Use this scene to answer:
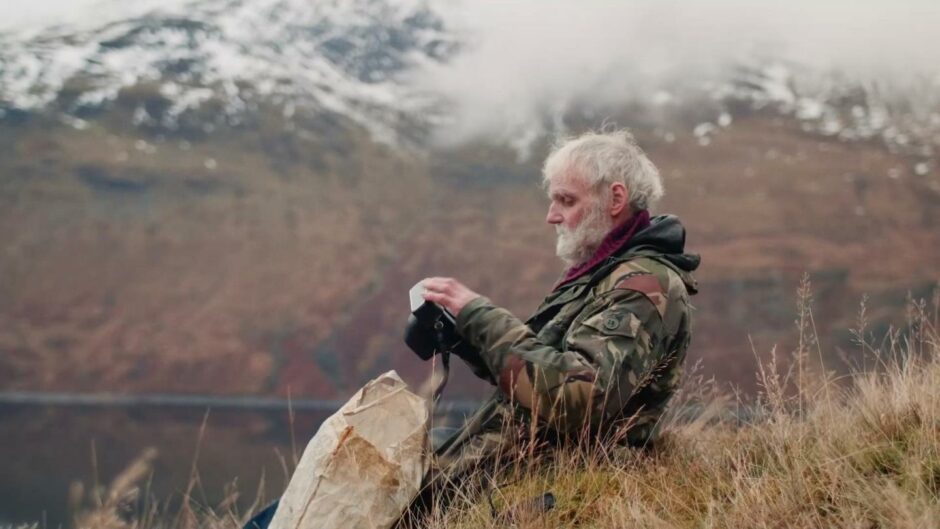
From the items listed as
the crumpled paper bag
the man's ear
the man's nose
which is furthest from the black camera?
the man's ear

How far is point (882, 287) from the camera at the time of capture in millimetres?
96688

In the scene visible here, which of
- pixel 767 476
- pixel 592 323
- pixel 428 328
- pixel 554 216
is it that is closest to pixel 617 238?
pixel 554 216

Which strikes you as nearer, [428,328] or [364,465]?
[364,465]

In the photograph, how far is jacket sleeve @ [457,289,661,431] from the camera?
2695 millimetres

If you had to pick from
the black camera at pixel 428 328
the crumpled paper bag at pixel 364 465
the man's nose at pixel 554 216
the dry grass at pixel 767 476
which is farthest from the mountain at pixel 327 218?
the crumpled paper bag at pixel 364 465

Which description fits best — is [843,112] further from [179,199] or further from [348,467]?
[348,467]

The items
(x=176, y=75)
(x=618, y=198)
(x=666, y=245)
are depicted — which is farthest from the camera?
(x=176, y=75)

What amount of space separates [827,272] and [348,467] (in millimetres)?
106222

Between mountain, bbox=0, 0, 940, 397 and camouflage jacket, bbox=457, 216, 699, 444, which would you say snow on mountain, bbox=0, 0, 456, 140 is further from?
camouflage jacket, bbox=457, 216, 699, 444

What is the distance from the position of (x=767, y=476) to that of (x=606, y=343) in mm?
610

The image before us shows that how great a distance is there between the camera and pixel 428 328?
9.80 ft

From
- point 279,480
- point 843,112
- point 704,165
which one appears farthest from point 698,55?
point 279,480

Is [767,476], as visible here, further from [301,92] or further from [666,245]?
[301,92]

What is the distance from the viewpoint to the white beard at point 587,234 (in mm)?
3188
